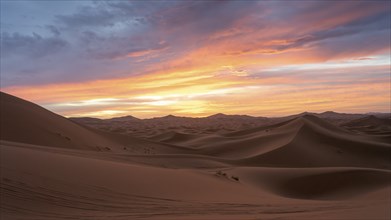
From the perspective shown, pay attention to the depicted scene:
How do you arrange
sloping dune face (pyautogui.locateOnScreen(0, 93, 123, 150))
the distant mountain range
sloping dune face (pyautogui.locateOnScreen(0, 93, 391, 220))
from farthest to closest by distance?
the distant mountain range
sloping dune face (pyautogui.locateOnScreen(0, 93, 123, 150))
sloping dune face (pyautogui.locateOnScreen(0, 93, 391, 220))

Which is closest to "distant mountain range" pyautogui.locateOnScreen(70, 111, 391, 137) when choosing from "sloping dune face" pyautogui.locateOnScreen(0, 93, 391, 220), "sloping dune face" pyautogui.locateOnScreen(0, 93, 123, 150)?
"sloping dune face" pyautogui.locateOnScreen(0, 93, 123, 150)

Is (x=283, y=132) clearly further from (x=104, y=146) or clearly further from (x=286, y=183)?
(x=286, y=183)

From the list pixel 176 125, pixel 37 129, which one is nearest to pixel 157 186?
pixel 37 129

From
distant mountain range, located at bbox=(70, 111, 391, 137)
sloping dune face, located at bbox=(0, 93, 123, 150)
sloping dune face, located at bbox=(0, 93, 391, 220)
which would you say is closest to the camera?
sloping dune face, located at bbox=(0, 93, 391, 220)

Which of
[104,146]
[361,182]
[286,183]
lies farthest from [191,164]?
[104,146]

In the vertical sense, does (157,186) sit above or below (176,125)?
below

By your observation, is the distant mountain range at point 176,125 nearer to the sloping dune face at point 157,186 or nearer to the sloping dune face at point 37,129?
the sloping dune face at point 37,129

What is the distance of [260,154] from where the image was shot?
22.0 m

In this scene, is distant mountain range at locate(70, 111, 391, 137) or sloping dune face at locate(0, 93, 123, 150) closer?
sloping dune face at locate(0, 93, 123, 150)

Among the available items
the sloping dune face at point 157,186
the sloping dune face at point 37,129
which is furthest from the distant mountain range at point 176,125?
the sloping dune face at point 157,186

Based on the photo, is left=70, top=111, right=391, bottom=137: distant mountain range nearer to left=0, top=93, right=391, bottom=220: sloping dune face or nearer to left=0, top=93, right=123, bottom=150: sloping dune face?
left=0, top=93, right=123, bottom=150: sloping dune face

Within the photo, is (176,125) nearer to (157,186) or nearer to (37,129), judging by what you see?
(37,129)

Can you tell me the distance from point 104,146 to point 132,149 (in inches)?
89.1

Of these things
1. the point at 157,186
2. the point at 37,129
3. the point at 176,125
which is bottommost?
the point at 157,186
